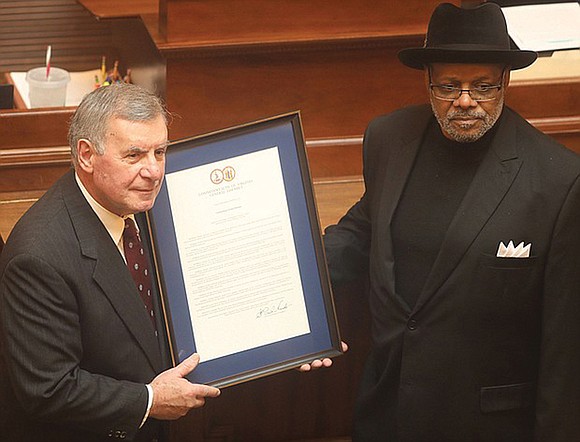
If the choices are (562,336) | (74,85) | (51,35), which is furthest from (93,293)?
(51,35)

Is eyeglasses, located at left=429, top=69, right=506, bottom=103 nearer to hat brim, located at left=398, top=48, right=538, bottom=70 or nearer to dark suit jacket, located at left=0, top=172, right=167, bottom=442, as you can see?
hat brim, located at left=398, top=48, right=538, bottom=70

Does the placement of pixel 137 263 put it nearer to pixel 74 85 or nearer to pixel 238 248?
pixel 238 248

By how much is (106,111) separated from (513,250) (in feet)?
3.52

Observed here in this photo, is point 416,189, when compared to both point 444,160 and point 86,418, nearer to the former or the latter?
point 444,160

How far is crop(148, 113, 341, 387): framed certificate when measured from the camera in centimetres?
273

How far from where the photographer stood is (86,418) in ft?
8.23

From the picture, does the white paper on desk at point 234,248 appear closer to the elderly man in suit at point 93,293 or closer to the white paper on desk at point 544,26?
the elderly man in suit at point 93,293

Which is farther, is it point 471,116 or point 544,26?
point 544,26

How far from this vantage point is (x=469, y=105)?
2.61 meters

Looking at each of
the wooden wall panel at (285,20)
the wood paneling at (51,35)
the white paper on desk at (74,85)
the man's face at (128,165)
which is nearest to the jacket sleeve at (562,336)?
the man's face at (128,165)

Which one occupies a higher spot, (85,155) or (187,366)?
(85,155)

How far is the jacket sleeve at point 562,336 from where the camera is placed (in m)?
2.58

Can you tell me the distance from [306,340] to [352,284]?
41cm

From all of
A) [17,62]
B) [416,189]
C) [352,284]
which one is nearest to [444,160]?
[416,189]
